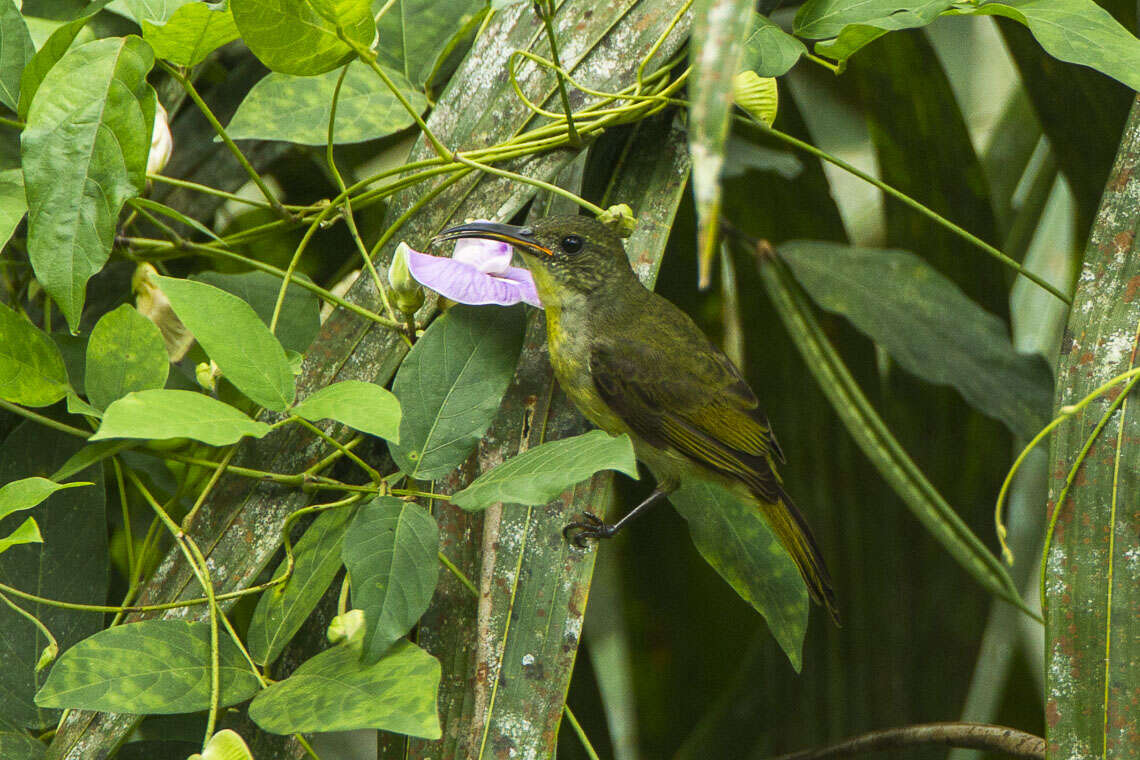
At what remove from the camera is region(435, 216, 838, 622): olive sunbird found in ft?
4.83

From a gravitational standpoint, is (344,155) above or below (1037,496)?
below

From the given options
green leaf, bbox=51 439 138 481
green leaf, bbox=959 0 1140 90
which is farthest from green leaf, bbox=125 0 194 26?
green leaf, bbox=959 0 1140 90

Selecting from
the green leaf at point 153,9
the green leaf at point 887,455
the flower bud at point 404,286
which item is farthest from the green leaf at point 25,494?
the green leaf at point 887,455

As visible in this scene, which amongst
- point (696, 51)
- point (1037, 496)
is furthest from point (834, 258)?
point (696, 51)

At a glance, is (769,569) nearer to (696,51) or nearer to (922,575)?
(696,51)

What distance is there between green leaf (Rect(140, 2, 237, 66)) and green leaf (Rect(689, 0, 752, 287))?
1.96ft

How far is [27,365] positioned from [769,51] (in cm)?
75

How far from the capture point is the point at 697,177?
51 centimetres

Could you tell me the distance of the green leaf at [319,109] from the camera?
1.17 meters

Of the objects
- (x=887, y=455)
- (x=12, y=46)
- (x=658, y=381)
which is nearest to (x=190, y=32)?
(x=12, y=46)

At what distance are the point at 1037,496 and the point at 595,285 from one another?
3.65 feet

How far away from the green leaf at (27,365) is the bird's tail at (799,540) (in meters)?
0.96

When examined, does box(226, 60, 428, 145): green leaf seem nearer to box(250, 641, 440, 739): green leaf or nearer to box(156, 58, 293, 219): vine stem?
box(156, 58, 293, 219): vine stem

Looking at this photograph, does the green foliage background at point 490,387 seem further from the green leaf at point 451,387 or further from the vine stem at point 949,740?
the vine stem at point 949,740
